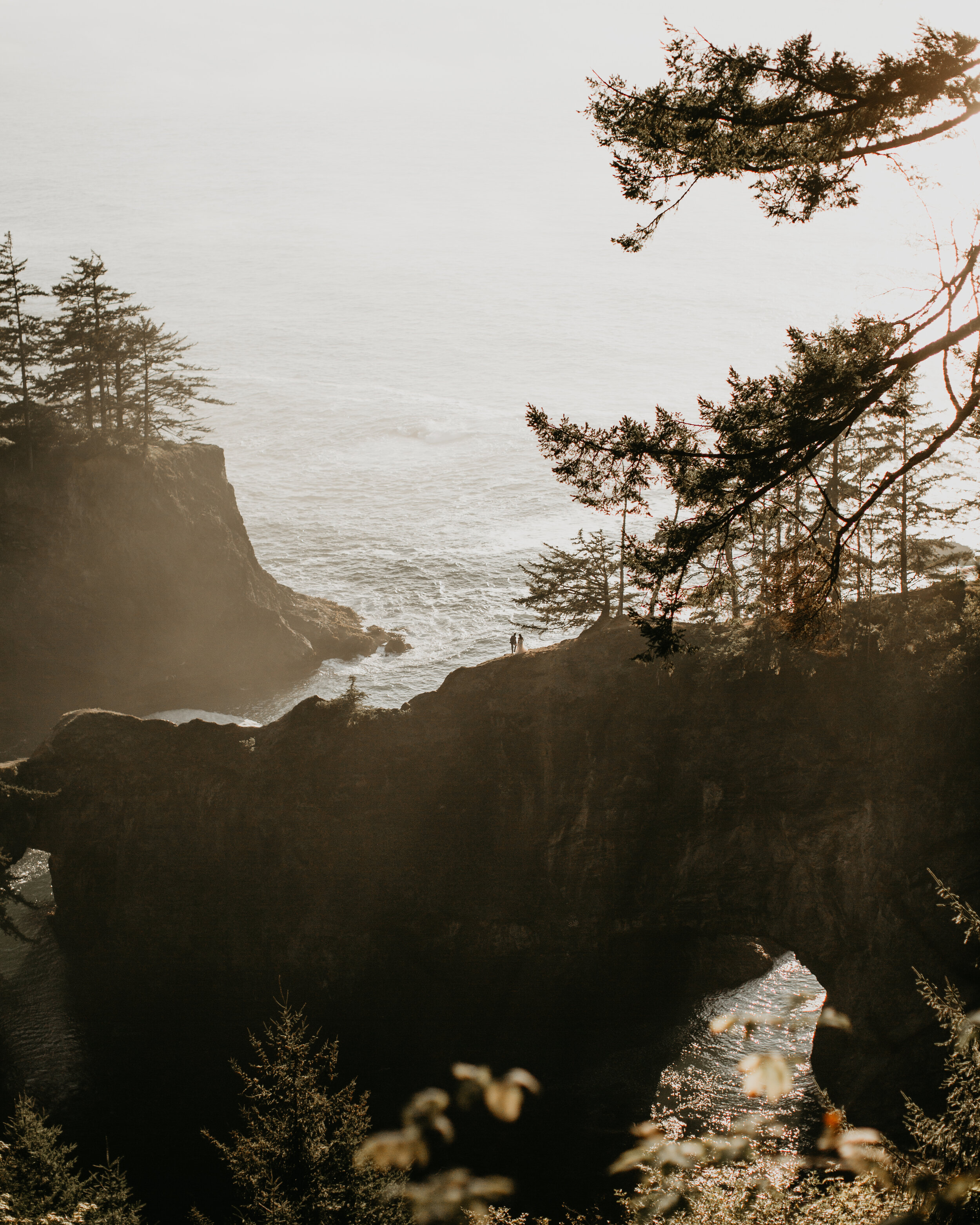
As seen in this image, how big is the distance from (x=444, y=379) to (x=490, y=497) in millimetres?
53149

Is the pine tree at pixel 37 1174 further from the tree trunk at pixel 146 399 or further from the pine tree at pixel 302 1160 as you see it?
the tree trunk at pixel 146 399

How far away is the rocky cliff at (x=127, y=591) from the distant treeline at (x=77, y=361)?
7.87ft

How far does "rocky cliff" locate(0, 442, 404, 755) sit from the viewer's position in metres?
61.2

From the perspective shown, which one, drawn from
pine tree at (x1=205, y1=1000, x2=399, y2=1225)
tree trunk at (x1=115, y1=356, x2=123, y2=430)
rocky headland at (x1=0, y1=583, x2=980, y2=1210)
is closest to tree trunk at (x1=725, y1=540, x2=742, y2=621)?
rocky headland at (x1=0, y1=583, x2=980, y2=1210)

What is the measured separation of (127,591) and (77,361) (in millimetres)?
15999

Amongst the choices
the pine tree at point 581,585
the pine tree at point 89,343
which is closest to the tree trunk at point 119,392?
the pine tree at point 89,343

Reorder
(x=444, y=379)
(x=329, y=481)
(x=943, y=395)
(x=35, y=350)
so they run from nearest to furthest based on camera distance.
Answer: (x=35, y=350) → (x=943, y=395) → (x=329, y=481) → (x=444, y=379)

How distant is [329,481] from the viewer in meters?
130

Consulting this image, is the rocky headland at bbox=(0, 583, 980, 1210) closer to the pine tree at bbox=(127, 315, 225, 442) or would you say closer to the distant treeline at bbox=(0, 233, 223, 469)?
the distant treeline at bbox=(0, 233, 223, 469)

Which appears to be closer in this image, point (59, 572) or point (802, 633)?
point (802, 633)

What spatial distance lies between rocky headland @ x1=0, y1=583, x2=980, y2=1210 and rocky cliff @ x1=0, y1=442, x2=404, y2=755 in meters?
26.2

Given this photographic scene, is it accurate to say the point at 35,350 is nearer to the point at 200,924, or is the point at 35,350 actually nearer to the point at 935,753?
the point at 200,924

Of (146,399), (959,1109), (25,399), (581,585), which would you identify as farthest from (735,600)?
(25,399)

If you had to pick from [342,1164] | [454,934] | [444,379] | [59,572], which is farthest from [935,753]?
[444,379]
